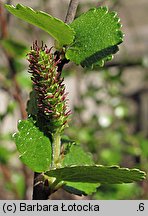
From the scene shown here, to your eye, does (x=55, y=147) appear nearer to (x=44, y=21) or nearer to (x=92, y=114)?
(x=44, y=21)

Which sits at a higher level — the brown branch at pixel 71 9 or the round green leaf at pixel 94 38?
the brown branch at pixel 71 9

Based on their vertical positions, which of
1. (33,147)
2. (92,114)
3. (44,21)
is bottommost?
(33,147)

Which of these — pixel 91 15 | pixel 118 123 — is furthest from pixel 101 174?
pixel 118 123

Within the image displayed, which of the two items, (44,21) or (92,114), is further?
(92,114)

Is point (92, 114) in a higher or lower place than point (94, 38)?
higher

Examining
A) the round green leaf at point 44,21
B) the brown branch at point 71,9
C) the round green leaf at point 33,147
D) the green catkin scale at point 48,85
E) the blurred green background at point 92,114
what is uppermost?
the blurred green background at point 92,114

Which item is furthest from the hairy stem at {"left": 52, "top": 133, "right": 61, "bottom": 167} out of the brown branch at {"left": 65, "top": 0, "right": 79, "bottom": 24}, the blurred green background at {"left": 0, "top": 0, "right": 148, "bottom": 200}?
the blurred green background at {"left": 0, "top": 0, "right": 148, "bottom": 200}

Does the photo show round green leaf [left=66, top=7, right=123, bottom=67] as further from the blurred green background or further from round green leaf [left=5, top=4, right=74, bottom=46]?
the blurred green background

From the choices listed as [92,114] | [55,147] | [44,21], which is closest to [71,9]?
[44,21]

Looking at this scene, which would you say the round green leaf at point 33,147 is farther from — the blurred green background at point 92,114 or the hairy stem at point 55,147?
the blurred green background at point 92,114

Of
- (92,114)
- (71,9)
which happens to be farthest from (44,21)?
(92,114)

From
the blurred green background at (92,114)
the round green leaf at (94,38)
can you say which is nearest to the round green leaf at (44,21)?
the round green leaf at (94,38)

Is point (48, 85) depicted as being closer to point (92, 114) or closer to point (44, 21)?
point (44, 21)
